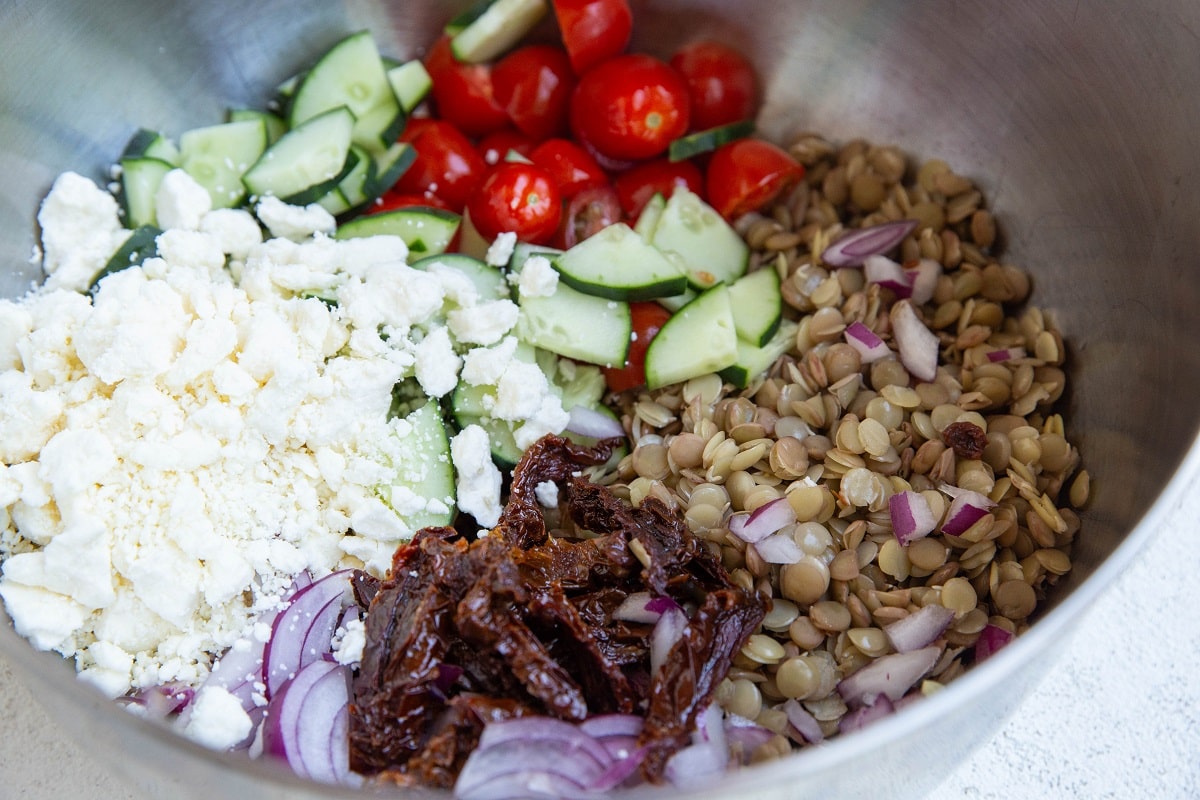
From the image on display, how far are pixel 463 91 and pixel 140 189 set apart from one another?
0.79 metres

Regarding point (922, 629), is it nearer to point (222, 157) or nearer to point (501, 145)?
point (501, 145)

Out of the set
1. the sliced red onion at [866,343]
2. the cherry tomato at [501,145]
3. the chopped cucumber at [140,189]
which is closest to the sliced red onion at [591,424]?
the sliced red onion at [866,343]

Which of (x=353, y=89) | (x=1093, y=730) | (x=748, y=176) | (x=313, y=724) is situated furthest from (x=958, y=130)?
(x=313, y=724)

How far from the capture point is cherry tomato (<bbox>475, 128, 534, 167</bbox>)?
2.37 m

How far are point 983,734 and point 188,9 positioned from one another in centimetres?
217

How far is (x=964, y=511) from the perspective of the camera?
65.2 inches

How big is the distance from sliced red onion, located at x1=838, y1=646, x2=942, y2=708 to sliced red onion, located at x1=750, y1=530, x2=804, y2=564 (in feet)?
0.72

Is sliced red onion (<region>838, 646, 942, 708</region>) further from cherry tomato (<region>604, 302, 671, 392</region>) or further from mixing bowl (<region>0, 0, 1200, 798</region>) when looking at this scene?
cherry tomato (<region>604, 302, 671, 392</region>)

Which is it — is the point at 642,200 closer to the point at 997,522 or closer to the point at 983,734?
the point at 997,522

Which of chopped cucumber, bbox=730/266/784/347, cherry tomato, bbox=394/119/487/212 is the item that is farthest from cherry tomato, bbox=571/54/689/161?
chopped cucumber, bbox=730/266/784/347

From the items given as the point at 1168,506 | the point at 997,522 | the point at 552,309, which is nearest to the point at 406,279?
the point at 552,309

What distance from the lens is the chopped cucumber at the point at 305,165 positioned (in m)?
2.11

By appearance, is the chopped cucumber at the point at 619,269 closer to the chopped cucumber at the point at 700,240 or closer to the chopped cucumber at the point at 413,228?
the chopped cucumber at the point at 700,240

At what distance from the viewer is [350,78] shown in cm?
226
